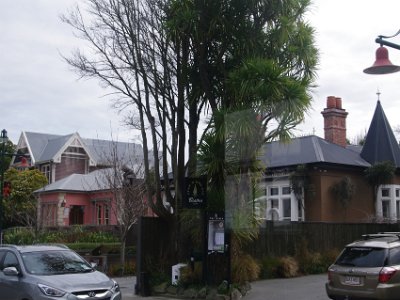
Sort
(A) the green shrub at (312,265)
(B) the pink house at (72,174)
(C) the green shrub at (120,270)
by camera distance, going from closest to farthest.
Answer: (A) the green shrub at (312,265)
(C) the green shrub at (120,270)
(B) the pink house at (72,174)

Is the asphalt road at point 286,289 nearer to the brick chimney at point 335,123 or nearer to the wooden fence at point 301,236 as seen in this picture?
the wooden fence at point 301,236

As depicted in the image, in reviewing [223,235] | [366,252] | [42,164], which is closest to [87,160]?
[42,164]

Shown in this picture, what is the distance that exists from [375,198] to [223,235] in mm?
14121

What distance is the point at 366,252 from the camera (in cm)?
1197

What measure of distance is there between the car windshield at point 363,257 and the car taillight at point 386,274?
20cm

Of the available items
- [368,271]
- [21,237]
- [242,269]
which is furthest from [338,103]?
[368,271]

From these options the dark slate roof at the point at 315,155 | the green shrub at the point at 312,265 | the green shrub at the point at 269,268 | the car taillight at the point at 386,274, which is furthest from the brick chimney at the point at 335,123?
the car taillight at the point at 386,274

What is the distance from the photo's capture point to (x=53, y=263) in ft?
39.3

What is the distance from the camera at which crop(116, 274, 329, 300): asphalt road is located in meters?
14.6

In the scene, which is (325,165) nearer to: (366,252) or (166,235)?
(166,235)

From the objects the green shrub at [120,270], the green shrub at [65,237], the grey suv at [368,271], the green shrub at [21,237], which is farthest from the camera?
the green shrub at [21,237]

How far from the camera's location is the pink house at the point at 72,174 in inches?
1619

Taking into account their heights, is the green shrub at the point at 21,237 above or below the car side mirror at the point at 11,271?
above

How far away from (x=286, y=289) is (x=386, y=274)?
16.2ft
